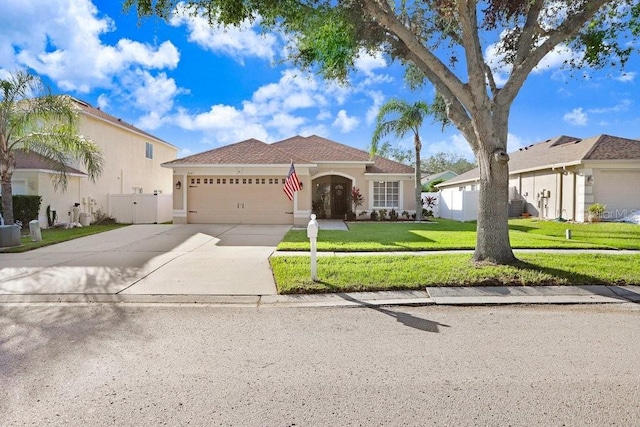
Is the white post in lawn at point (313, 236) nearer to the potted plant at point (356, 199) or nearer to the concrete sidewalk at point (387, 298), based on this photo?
the concrete sidewalk at point (387, 298)

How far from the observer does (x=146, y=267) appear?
833 centimetres

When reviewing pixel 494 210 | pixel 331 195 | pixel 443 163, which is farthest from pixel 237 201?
pixel 443 163

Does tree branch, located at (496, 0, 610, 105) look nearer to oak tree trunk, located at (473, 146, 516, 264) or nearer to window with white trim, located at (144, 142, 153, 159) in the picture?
oak tree trunk, located at (473, 146, 516, 264)

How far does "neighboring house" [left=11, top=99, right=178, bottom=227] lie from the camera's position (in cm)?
1672

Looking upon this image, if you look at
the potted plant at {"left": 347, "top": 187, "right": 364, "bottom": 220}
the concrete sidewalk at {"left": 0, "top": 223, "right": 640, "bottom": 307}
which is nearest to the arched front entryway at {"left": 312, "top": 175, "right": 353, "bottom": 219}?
the potted plant at {"left": 347, "top": 187, "right": 364, "bottom": 220}

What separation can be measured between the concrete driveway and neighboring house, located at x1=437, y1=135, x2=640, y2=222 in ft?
49.0

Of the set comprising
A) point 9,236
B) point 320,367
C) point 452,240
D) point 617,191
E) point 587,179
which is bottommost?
point 320,367

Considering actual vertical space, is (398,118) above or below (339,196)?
above

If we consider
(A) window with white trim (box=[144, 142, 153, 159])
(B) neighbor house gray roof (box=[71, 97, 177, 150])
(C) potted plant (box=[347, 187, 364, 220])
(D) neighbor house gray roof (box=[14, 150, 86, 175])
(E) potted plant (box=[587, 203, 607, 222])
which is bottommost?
(E) potted plant (box=[587, 203, 607, 222])

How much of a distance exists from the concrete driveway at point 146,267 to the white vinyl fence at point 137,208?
7136 mm

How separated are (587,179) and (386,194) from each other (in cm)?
968

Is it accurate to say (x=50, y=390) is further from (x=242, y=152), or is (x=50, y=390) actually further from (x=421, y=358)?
(x=242, y=152)

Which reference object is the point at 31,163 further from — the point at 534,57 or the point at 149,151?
the point at 534,57

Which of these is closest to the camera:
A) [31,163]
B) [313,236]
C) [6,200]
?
[313,236]
